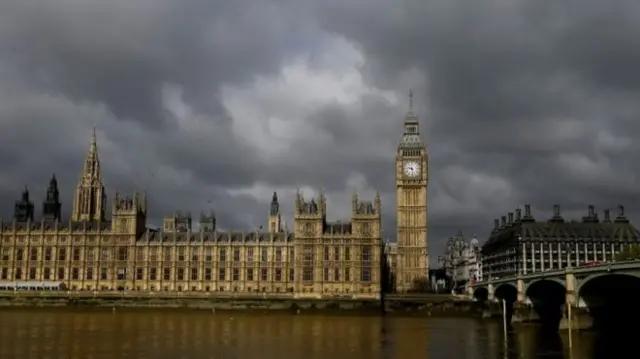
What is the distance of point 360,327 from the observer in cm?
8338

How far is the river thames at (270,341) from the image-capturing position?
5294 centimetres

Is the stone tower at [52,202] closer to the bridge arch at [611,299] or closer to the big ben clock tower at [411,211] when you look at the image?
the big ben clock tower at [411,211]

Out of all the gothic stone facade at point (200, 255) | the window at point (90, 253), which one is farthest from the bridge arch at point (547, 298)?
the window at point (90, 253)

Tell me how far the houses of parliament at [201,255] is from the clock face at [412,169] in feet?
84.0

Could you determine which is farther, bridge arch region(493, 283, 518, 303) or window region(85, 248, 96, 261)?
window region(85, 248, 96, 261)

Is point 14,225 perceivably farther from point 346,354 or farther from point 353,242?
point 346,354

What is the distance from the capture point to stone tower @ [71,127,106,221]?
174625mm

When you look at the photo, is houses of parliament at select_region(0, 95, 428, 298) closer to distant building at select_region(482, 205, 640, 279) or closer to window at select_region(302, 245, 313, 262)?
window at select_region(302, 245, 313, 262)

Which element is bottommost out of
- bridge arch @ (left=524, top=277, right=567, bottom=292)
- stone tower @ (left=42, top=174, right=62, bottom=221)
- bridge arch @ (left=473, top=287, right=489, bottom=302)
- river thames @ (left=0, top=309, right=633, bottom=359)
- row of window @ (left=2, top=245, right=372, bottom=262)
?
river thames @ (left=0, top=309, right=633, bottom=359)

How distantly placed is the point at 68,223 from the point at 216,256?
34192 mm

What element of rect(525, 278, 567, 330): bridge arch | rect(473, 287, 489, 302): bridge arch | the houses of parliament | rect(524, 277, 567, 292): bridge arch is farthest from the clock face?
rect(524, 277, 567, 292): bridge arch

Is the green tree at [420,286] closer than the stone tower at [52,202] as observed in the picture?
Yes

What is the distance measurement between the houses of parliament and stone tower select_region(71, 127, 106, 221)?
894 inches

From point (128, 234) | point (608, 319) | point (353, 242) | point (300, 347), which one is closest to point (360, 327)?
point (300, 347)
